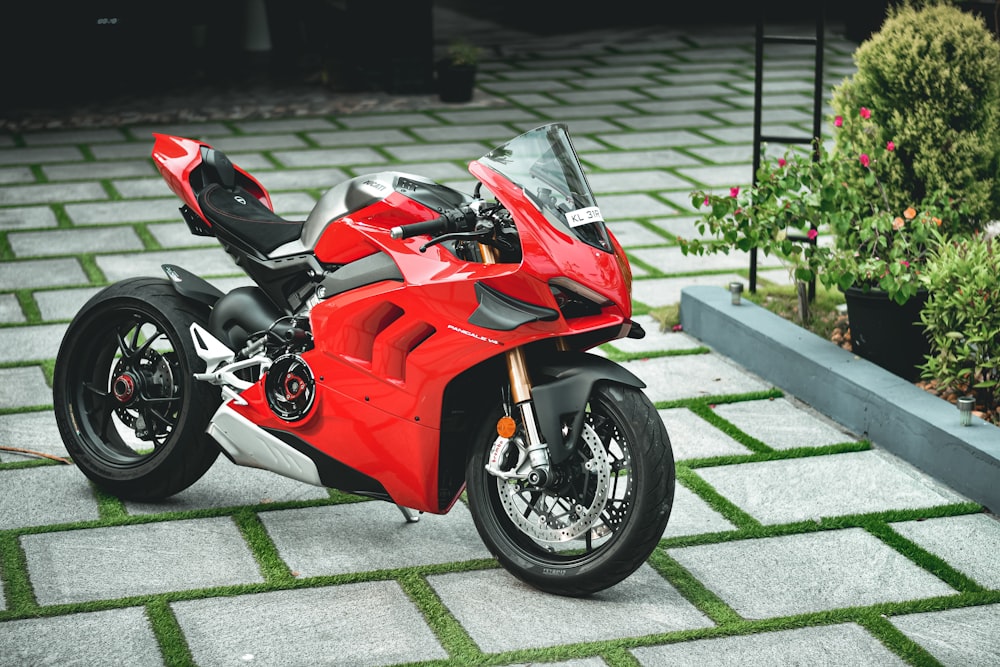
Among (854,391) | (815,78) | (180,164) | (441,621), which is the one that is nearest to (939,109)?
(815,78)

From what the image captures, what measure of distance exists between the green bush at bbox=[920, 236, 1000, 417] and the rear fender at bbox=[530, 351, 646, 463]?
156 centimetres

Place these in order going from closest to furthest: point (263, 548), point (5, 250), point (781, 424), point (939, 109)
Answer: point (263, 548), point (781, 424), point (939, 109), point (5, 250)

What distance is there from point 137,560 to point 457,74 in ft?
24.4

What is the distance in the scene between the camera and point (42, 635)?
10.9 feet

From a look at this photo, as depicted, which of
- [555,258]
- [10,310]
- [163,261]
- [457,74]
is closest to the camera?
[555,258]

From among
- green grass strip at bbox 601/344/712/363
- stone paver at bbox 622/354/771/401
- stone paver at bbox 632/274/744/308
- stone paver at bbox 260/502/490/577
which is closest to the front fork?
stone paver at bbox 260/502/490/577

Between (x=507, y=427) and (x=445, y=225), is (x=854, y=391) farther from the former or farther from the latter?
(x=445, y=225)

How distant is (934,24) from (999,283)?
1.33m

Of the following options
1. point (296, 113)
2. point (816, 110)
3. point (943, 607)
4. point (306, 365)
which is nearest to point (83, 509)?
point (306, 365)

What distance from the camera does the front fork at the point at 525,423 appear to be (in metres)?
3.40

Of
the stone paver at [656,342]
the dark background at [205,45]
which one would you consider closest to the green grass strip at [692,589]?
the stone paver at [656,342]

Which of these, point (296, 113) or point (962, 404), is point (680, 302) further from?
point (296, 113)

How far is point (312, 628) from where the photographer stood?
11.0 ft

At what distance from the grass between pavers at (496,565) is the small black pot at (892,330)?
2.81 feet
